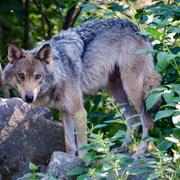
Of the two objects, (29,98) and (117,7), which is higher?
(117,7)

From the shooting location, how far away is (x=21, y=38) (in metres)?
12.0

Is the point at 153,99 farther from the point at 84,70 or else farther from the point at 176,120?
the point at 84,70

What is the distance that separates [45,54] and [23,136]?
107 cm

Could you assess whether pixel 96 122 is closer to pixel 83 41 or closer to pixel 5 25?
pixel 83 41

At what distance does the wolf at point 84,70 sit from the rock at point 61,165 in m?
1.14

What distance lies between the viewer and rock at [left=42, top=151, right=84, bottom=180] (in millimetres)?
6742

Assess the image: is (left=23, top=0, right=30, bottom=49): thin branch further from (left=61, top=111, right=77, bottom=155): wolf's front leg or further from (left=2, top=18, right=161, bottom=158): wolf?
(left=61, top=111, right=77, bottom=155): wolf's front leg

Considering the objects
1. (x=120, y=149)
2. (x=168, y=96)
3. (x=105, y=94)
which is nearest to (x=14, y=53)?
(x=105, y=94)

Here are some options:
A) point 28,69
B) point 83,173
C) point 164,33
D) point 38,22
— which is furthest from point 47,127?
point 38,22

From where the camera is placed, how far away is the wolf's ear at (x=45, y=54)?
7.95 metres

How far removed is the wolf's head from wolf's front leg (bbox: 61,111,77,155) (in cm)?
66

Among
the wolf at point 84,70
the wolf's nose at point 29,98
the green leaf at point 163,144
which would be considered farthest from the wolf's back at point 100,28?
the green leaf at point 163,144

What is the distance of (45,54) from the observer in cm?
803

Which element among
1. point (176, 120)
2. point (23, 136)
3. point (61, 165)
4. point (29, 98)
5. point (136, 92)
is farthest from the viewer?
point (136, 92)
